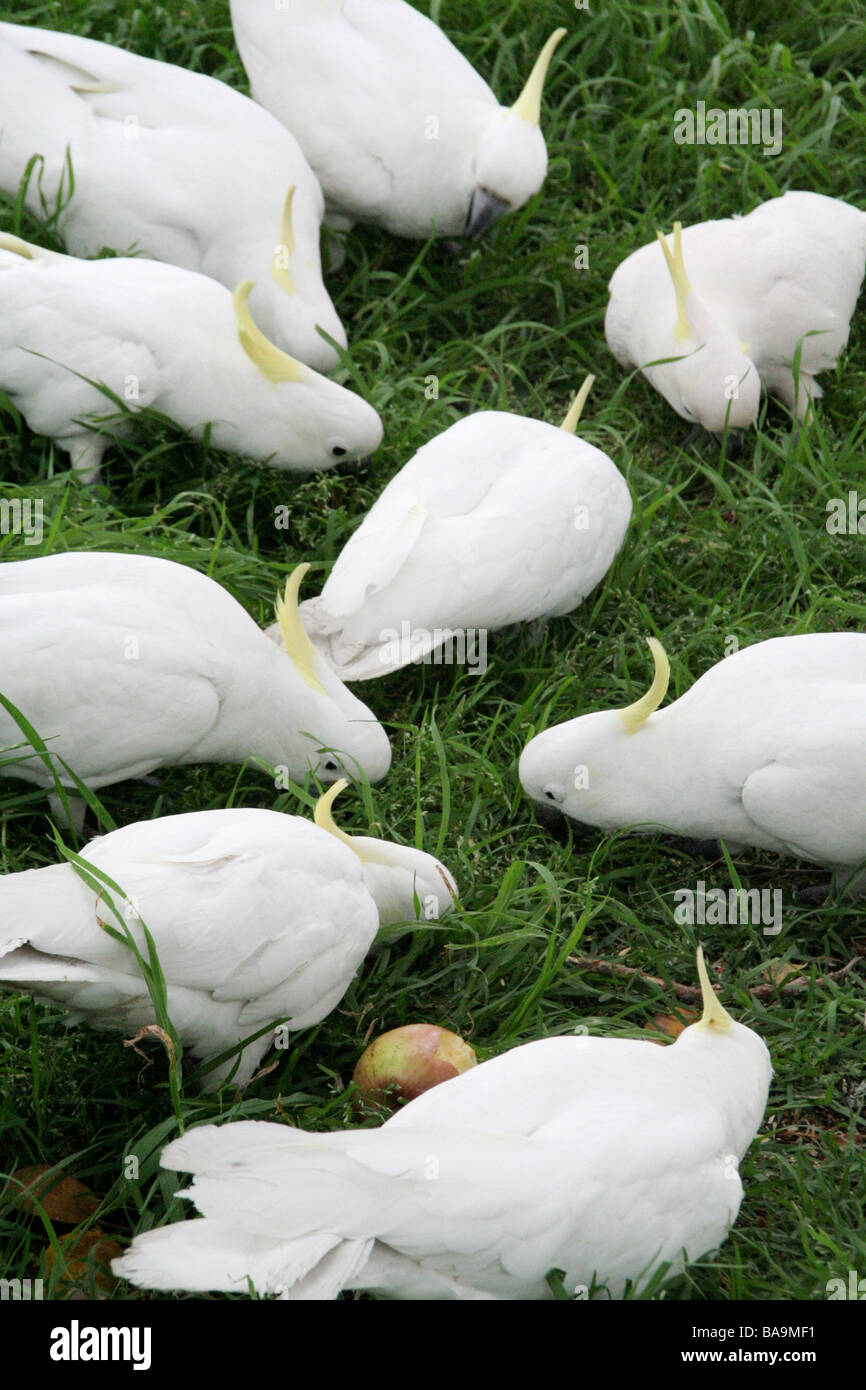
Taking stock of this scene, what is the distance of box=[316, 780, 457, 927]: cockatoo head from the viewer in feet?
9.77

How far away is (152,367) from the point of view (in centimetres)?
377

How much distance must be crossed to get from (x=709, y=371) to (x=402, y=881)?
2.01 meters

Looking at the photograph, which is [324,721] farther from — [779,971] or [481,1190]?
[481,1190]

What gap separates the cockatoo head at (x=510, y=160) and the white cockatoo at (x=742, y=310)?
0.42m

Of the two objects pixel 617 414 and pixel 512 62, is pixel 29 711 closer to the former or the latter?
pixel 617 414

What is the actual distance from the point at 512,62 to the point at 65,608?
3171mm

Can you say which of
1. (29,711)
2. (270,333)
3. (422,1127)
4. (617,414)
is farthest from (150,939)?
(617,414)

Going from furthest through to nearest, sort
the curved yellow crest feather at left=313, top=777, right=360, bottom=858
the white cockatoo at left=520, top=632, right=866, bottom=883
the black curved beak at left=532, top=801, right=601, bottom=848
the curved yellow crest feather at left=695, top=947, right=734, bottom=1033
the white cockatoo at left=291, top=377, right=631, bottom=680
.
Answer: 1. the white cockatoo at left=291, top=377, right=631, bottom=680
2. the black curved beak at left=532, top=801, right=601, bottom=848
3. the white cockatoo at left=520, top=632, right=866, bottom=883
4. the curved yellow crest feather at left=313, top=777, right=360, bottom=858
5. the curved yellow crest feather at left=695, top=947, right=734, bottom=1033

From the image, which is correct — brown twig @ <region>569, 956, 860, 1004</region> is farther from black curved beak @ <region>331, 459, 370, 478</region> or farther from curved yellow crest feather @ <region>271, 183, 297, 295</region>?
curved yellow crest feather @ <region>271, 183, 297, 295</region>

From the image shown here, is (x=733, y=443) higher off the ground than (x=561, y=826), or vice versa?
(x=733, y=443)

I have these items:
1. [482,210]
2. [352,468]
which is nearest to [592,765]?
[352,468]

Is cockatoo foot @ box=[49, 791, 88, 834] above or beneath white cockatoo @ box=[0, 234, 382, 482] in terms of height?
beneath

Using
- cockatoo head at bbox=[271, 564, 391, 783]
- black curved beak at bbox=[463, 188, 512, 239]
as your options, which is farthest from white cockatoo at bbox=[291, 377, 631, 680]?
black curved beak at bbox=[463, 188, 512, 239]

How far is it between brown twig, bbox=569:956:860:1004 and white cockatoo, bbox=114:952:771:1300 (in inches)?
25.3
